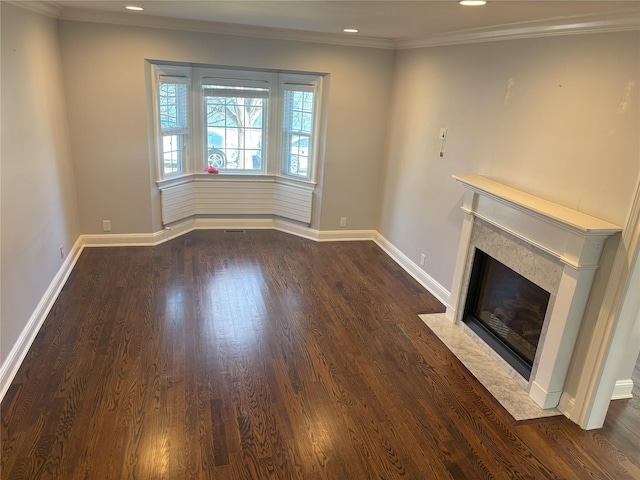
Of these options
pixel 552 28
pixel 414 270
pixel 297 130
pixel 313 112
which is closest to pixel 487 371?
pixel 414 270

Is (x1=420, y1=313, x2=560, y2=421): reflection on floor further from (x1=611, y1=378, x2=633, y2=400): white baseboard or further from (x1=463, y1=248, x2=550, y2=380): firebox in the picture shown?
(x1=611, y1=378, x2=633, y2=400): white baseboard

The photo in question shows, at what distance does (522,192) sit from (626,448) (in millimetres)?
1664

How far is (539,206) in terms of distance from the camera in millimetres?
2818

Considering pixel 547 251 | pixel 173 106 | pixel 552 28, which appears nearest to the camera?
pixel 547 251

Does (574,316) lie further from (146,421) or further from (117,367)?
(117,367)

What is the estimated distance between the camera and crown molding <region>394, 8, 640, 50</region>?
2441 mm

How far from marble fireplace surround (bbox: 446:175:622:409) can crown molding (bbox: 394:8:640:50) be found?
1.03 m

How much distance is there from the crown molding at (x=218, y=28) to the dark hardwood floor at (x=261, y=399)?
2.48 metres

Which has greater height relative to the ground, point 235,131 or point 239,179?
point 235,131

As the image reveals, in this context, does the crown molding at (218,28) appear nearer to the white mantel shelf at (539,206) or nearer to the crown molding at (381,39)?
the crown molding at (381,39)

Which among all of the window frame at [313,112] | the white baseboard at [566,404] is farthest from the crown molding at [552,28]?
the white baseboard at [566,404]

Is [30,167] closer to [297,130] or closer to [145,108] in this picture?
[145,108]

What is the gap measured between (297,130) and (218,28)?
150 cm

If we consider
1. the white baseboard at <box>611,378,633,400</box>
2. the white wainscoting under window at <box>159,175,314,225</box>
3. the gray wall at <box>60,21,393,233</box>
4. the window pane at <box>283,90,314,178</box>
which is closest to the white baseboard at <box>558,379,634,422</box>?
the white baseboard at <box>611,378,633,400</box>
